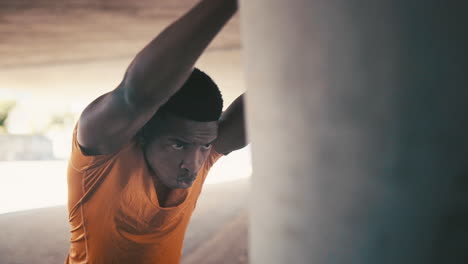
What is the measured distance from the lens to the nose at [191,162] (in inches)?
67.4

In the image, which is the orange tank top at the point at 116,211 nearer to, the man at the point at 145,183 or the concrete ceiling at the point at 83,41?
the man at the point at 145,183

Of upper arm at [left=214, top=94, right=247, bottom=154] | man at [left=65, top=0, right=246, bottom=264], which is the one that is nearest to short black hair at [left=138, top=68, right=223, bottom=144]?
man at [left=65, top=0, right=246, bottom=264]

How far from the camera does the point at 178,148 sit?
1.70 metres

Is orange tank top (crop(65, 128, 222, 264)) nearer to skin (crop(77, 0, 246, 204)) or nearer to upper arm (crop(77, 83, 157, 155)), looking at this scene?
skin (crop(77, 0, 246, 204))

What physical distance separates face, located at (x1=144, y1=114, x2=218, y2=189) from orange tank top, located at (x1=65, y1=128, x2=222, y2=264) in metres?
0.07

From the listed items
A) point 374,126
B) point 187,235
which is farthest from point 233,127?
point 187,235

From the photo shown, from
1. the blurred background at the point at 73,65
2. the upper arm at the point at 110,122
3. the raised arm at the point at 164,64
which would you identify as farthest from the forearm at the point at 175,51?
the blurred background at the point at 73,65

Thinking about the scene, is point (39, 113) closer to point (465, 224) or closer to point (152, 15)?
point (152, 15)

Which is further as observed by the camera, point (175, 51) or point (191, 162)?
point (191, 162)

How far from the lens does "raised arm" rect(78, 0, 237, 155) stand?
0.66m

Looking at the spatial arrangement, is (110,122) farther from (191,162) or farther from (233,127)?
(233,127)

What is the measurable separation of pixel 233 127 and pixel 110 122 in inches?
38.7

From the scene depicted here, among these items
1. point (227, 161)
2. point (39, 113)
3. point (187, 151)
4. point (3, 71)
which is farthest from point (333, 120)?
point (39, 113)

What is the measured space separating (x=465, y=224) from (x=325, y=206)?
15 cm
